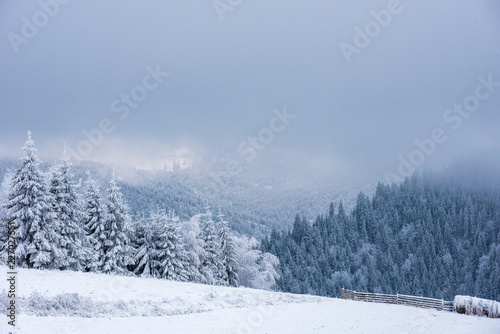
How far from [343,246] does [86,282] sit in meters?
172

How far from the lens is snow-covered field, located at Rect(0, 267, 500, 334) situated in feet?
70.4

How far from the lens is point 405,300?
37281 mm

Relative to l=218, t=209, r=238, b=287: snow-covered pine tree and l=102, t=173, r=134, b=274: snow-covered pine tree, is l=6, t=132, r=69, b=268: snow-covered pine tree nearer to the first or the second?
l=102, t=173, r=134, b=274: snow-covered pine tree

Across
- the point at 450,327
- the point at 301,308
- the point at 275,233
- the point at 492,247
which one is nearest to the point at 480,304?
the point at 450,327

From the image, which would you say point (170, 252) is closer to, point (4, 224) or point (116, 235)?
point (116, 235)

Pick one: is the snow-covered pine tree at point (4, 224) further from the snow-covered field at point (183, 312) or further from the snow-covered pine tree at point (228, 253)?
the snow-covered pine tree at point (228, 253)

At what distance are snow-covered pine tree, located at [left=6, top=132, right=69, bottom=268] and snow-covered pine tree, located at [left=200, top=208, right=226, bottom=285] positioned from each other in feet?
71.9

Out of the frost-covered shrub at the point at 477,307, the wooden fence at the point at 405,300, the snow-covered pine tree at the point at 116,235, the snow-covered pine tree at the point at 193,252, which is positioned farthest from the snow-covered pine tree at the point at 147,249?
the frost-covered shrub at the point at 477,307

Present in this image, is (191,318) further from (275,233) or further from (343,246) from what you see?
(343,246)

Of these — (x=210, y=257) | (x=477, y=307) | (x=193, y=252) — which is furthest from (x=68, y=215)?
(x=477, y=307)

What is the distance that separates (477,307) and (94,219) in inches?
1553

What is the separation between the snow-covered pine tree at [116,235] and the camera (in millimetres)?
43344

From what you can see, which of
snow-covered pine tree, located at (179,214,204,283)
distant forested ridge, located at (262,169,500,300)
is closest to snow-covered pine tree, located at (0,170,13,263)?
snow-covered pine tree, located at (179,214,204,283)

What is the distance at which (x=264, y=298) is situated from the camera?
113ft
